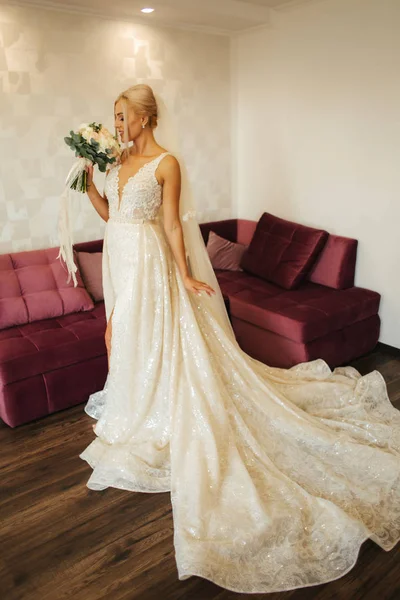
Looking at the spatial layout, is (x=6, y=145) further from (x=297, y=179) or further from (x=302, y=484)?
(x=302, y=484)

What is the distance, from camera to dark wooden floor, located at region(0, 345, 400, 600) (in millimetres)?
1882

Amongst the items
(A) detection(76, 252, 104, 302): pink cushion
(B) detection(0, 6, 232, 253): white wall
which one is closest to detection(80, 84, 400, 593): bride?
(A) detection(76, 252, 104, 302): pink cushion

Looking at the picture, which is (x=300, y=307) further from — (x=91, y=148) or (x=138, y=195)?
(x=91, y=148)

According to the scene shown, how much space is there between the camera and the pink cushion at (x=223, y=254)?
4.50 m

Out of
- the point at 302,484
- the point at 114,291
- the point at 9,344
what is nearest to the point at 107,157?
the point at 114,291

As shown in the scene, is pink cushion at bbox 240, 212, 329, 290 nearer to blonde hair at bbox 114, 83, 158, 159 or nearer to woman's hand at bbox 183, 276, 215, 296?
woman's hand at bbox 183, 276, 215, 296

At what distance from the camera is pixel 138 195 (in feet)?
8.34

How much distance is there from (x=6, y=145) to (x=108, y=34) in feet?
3.83

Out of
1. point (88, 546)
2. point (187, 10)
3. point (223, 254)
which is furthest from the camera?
point (223, 254)

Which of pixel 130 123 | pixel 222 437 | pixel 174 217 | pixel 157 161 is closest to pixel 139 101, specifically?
pixel 130 123

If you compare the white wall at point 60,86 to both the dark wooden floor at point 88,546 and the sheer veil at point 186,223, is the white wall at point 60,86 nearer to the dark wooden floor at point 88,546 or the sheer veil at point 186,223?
the sheer veil at point 186,223

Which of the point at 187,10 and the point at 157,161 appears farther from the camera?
the point at 187,10

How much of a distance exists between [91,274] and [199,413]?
168 cm

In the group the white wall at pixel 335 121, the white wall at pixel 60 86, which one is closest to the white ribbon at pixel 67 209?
the white wall at pixel 60 86
